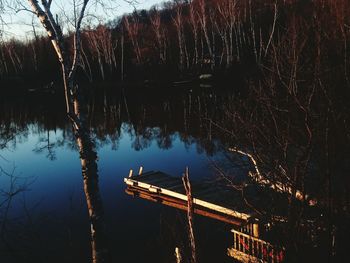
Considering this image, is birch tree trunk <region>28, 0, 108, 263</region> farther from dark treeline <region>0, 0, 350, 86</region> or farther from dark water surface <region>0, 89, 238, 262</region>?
dark treeline <region>0, 0, 350, 86</region>

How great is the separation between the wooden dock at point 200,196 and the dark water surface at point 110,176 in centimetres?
34

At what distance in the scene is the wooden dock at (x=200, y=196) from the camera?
37.1 ft

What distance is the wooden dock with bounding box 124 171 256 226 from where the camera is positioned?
37.1 feet

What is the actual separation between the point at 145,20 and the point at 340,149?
230ft

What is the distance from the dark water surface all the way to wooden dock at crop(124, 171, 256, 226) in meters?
0.34

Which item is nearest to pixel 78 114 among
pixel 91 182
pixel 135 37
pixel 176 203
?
pixel 91 182

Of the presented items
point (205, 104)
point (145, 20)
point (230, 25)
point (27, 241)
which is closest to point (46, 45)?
point (145, 20)

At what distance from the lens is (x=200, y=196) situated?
41.5ft

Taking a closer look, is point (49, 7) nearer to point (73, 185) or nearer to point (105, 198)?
point (105, 198)

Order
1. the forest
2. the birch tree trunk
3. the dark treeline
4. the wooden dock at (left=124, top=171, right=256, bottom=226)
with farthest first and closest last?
1. the dark treeline
2. the wooden dock at (left=124, top=171, right=256, bottom=226)
3. the birch tree trunk
4. the forest

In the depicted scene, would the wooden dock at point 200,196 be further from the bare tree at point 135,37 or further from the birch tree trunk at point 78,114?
the bare tree at point 135,37

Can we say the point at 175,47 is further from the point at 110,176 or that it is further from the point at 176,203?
the point at 176,203

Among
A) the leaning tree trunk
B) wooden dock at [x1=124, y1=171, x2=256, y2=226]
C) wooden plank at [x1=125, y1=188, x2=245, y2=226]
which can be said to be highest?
the leaning tree trunk

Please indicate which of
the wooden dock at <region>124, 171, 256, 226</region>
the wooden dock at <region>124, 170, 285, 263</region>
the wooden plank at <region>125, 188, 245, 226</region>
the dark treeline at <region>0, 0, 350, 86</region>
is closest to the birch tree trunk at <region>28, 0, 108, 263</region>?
the wooden dock at <region>124, 170, 285, 263</region>
